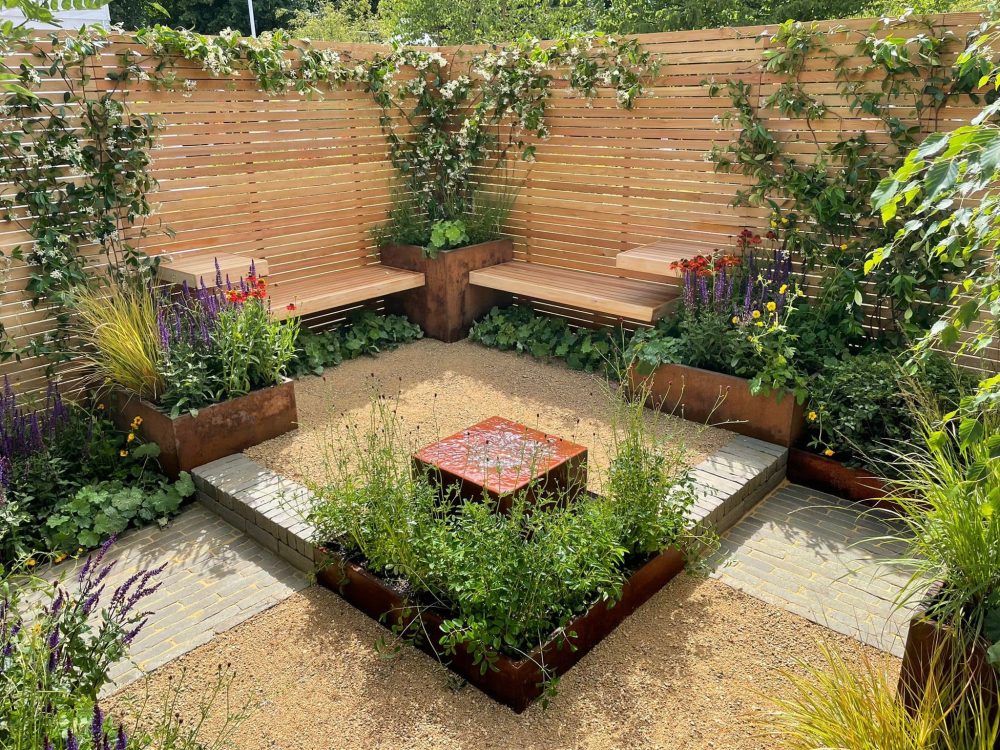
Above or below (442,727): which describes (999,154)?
above

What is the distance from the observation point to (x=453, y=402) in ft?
17.3

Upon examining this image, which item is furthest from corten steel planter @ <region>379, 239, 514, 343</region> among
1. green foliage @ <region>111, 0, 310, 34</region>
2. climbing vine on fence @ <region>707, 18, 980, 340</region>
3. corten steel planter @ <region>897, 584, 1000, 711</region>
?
green foliage @ <region>111, 0, 310, 34</region>

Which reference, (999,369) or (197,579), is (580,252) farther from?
(197,579)

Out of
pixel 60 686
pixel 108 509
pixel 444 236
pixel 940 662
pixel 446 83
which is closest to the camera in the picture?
pixel 60 686

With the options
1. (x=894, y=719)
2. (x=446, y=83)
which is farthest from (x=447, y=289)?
(x=894, y=719)

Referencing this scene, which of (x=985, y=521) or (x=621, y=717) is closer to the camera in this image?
(x=985, y=521)

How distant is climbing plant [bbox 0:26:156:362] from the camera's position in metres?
4.35

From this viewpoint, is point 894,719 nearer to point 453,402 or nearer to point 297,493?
point 297,493

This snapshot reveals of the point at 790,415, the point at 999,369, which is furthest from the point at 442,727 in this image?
the point at 999,369

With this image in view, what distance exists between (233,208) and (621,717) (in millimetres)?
4447

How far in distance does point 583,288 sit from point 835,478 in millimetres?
2415

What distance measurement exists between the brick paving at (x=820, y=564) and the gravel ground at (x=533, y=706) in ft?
0.41

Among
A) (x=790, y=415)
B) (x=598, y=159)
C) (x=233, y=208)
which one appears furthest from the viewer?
(x=598, y=159)

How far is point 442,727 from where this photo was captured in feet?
8.73
